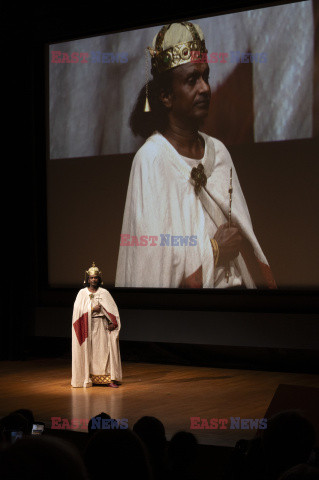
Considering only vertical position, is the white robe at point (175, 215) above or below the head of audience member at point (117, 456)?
above

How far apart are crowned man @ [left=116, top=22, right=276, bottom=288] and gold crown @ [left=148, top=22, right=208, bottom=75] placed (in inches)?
0.4

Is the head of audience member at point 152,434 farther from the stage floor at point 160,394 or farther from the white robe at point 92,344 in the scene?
the white robe at point 92,344

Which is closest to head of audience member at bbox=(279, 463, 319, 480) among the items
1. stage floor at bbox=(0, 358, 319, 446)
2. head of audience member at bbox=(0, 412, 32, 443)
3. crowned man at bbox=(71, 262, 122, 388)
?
head of audience member at bbox=(0, 412, 32, 443)

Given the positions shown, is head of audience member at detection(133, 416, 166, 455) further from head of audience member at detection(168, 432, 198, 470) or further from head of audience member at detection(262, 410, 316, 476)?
head of audience member at detection(262, 410, 316, 476)

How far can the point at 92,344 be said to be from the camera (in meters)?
6.89

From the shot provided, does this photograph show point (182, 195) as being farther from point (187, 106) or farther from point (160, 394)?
point (160, 394)

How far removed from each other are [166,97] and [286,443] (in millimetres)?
6378

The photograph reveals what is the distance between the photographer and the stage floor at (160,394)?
530cm

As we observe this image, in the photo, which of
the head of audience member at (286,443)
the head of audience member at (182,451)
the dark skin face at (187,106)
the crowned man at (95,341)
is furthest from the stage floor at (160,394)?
the head of audience member at (286,443)

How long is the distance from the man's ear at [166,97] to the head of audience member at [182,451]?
6176mm

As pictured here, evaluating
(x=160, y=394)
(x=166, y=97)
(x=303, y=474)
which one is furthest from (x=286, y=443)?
(x=166, y=97)

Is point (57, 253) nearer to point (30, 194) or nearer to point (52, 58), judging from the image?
point (30, 194)

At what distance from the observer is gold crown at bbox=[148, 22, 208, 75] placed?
7457 mm

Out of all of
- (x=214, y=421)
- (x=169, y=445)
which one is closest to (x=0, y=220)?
(x=214, y=421)
